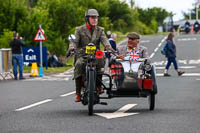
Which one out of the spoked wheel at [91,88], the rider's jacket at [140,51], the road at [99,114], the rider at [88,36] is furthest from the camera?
the rider's jacket at [140,51]

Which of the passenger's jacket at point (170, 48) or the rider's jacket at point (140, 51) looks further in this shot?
the passenger's jacket at point (170, 48)

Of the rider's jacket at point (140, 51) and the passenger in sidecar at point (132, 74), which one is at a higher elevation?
the rider's jacket at point (140, 51)

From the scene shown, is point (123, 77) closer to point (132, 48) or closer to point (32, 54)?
point (132, 48)

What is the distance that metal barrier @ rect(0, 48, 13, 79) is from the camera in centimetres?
2373

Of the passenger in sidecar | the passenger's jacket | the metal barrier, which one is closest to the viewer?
the passenger in sidecar

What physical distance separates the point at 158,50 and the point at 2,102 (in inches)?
1262

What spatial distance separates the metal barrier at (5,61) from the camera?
77.9 feet

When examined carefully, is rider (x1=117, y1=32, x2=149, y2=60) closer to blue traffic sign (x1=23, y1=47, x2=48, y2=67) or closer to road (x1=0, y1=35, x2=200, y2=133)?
road (x1=0, y1=35, x2=200, y2=133)

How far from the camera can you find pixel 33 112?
10.4 metres

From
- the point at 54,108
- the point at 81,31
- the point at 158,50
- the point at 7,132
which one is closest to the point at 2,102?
the point at 54,108

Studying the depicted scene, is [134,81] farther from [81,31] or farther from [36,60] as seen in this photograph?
[36,60]

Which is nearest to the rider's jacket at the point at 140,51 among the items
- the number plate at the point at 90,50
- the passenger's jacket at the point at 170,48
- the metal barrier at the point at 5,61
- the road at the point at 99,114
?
the number plate at the point at 90,50

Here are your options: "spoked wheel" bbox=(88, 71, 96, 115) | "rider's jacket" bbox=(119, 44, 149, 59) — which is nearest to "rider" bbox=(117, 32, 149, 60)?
"rider's jacket" bbox=(119, 44, 149, 59)

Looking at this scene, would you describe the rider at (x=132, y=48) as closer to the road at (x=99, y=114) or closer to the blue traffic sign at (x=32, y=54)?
the road at (x=99, y=114)
